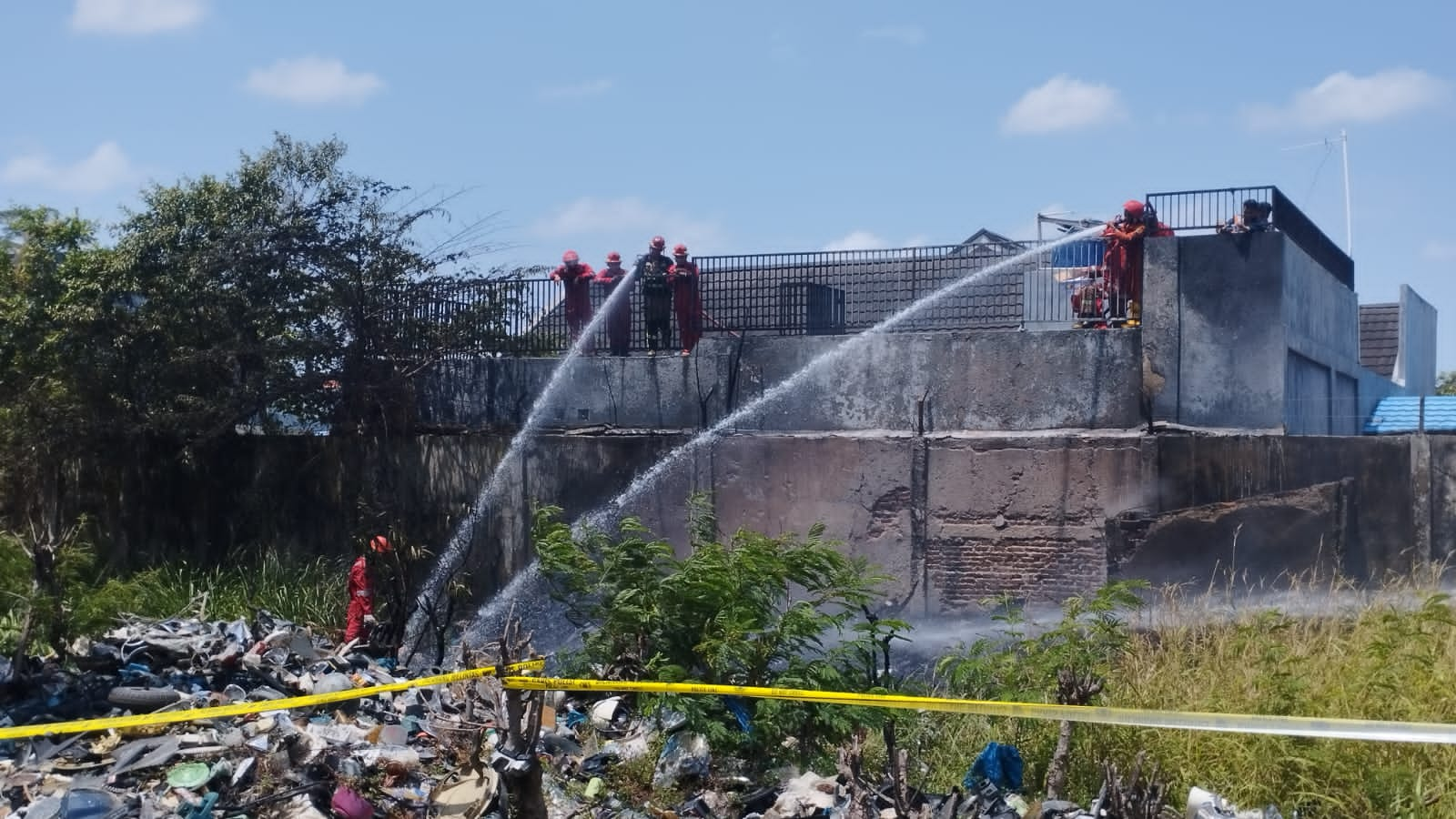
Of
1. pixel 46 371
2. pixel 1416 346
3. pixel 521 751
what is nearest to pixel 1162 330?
pixel 521 751

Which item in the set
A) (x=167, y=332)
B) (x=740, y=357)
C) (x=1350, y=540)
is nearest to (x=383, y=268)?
(x=167, y=332)

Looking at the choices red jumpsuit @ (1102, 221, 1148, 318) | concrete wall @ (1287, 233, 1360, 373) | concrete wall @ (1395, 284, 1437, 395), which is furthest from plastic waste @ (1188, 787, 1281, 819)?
concrete wall @ (1395, 284, 1437, 395)

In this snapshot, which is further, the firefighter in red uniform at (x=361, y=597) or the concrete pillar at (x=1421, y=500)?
the firefighter in red uniform at (x=361, y=597)

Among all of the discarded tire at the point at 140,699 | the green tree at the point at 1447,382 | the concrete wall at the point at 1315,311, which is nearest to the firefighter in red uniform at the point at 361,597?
the discarded tire at the point at 140,699

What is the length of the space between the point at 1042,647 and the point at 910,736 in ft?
3.01

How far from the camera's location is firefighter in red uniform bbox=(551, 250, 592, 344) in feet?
46.0

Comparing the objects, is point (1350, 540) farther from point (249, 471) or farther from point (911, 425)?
point (249, 471)

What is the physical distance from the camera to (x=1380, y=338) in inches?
861

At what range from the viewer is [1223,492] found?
425 inches

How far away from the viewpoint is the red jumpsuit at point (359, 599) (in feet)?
36.0

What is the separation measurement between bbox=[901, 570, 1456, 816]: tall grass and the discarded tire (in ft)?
15.3

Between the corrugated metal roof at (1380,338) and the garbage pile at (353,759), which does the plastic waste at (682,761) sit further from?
the corrugated metal roof at (1380,338)

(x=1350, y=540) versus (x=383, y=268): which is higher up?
(x=383, y=268)

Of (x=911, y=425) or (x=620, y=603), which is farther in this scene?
(x=911, y=425)
